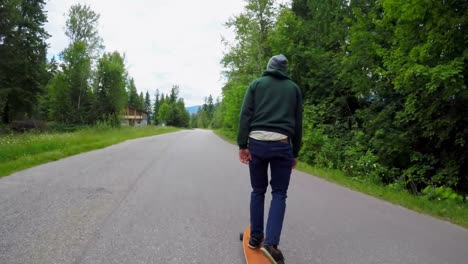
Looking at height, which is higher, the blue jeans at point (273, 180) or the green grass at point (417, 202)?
the blue jeans at point (273, 180)

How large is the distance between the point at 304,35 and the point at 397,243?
52.7 feet

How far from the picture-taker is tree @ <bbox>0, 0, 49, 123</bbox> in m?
33.4

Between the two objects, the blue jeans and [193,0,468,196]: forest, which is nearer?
the blue jeans

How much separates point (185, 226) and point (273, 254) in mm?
A: 1674

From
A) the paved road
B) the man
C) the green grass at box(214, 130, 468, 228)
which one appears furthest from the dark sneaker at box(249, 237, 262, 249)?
the green grass at box(214, 130, 468, 228)

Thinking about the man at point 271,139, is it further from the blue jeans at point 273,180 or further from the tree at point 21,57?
the tree at point 21,57

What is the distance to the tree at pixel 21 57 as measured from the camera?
110ft

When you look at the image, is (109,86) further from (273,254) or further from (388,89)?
(273,254)

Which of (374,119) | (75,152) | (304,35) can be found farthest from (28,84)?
(374,119)

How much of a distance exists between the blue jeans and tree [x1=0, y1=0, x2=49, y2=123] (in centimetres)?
3513

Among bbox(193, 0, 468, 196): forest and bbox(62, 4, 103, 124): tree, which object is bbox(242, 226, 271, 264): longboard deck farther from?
bbox(62, 4, 103, 124): tree

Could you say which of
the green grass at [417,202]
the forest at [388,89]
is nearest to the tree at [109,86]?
the forest at [388,89]

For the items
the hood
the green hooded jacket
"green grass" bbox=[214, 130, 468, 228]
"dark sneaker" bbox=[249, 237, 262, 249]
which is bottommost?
"green grass" bbox=[214, 130, 468, 228]

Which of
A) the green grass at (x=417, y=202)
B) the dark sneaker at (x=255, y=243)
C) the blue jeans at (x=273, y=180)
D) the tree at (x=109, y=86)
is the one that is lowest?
the green grass at (x=417, y=202)
